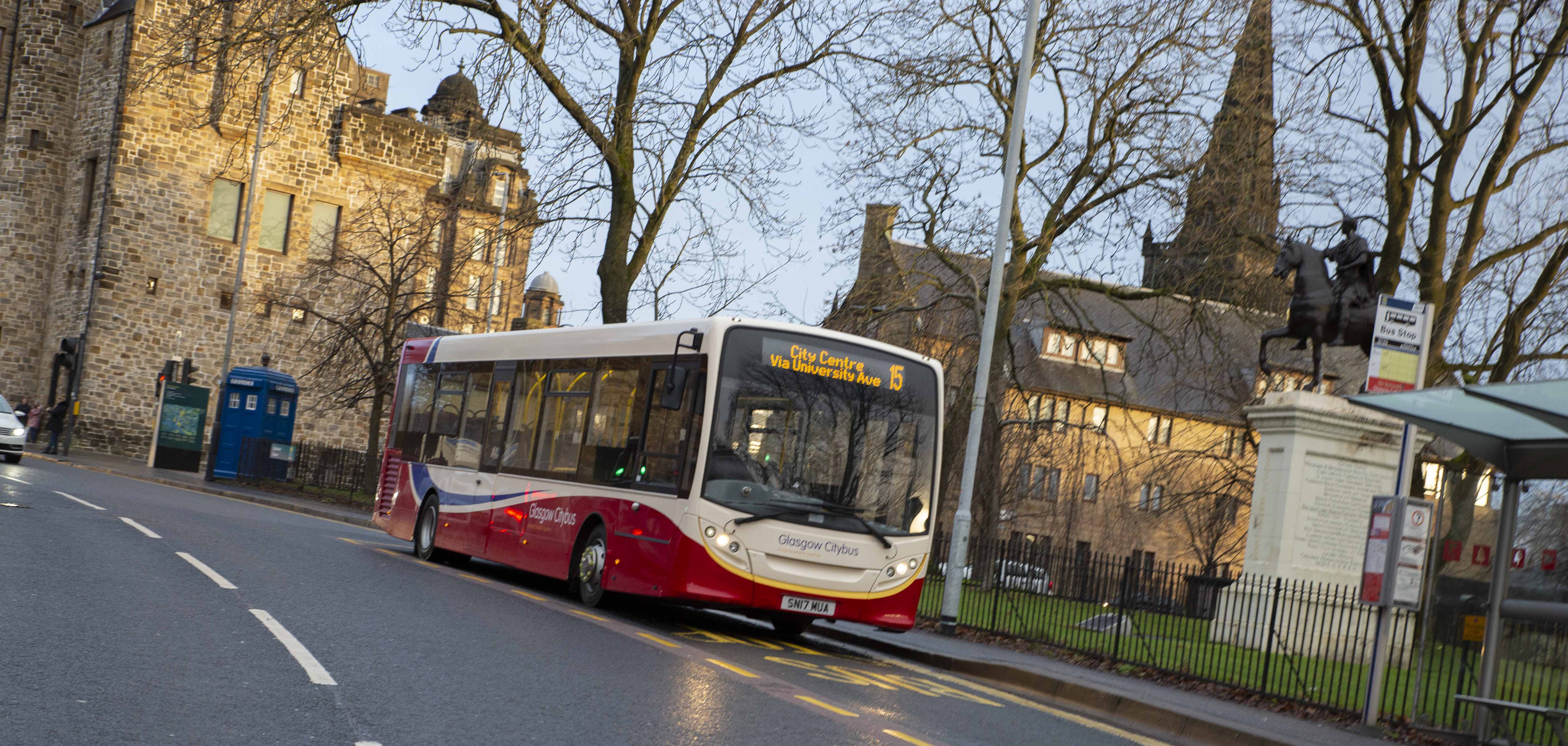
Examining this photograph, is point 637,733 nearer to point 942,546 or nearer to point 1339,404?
point 1339,404

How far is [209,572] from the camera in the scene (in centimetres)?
1432

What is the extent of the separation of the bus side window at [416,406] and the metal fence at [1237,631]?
7.47 metres

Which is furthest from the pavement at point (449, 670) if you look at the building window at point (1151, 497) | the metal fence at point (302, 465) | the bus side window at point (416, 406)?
the metal fence at point (302, 465)

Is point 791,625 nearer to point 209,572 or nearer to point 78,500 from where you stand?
point 209,572

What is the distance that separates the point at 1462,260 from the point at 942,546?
Result: 11.3m

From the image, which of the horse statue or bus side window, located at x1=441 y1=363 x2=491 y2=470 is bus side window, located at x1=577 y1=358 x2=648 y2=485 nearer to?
bus side window, located at x1=441 y1=363 x2=491 y2=470

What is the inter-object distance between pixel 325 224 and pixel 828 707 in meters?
47.8

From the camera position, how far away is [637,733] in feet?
26.3

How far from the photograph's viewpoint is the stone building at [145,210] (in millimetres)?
48969

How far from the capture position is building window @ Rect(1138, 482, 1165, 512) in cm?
3269

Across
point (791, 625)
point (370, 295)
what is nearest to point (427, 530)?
point (791, 625)

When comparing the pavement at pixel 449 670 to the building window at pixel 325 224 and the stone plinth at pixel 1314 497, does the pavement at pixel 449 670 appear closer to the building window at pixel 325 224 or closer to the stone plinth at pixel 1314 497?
the stone plinth at pixel 1314 497

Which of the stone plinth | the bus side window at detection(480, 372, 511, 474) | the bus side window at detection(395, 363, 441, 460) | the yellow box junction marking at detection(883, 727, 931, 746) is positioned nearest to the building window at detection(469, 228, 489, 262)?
the bus side window at detection(395, 363, 441, 460)

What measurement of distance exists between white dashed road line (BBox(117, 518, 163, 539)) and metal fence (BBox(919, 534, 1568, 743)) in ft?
32.4
